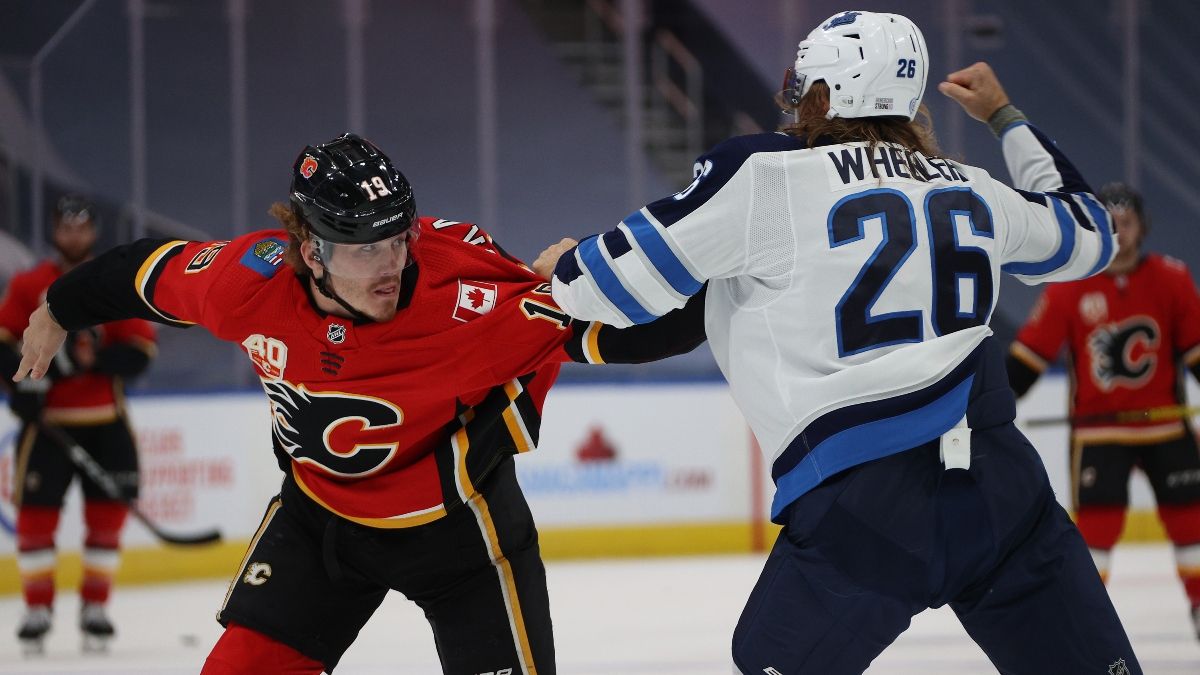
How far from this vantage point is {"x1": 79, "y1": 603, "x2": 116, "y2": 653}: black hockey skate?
4.95 metres

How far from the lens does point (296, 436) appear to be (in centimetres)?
242

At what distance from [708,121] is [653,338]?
737 cm

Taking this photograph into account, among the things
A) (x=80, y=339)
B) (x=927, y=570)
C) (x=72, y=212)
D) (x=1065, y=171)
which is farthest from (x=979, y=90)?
(x=80, y=339)

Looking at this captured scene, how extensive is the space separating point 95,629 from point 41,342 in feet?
8.90

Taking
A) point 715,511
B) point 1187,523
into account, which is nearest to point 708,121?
point 715,511

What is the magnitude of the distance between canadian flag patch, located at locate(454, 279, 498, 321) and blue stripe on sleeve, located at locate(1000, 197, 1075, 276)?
2.66 feet

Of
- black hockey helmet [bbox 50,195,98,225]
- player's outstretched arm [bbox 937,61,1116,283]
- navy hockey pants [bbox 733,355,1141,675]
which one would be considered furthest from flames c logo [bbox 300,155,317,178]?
black hockey helmet [bbox 50,195,98,225]

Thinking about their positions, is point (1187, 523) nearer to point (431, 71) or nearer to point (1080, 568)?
point (1080, 568)

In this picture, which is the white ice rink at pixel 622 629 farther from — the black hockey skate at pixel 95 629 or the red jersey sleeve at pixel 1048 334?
the red jersey sleeve at pixel 1048 334

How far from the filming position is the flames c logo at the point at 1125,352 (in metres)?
5.07

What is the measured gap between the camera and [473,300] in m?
2.32

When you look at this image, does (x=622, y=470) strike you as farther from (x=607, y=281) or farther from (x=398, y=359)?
(x=607, y=281)

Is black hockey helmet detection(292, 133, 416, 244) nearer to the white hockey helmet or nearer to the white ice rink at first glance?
the white hockey helmet

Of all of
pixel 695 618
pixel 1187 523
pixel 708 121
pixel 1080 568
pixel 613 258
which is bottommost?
pixel 695 618
